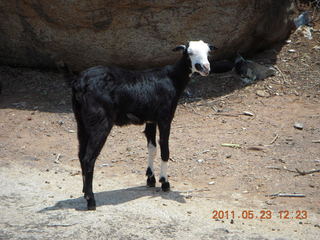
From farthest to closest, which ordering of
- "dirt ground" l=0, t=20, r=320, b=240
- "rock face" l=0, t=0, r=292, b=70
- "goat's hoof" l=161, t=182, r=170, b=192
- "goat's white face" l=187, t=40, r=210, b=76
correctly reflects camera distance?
"rock face" l=0, t=0, r=292, b=70, "goat's hoof" l=161, t=182, r=170, b=192, "goat's white face" l=187, t=40, r=210, b=76, "dirt ground" l=0, t=20, r=320, b=240

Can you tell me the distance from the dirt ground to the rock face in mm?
737

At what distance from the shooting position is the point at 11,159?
8242mm

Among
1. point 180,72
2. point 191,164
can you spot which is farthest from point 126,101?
point 191,164

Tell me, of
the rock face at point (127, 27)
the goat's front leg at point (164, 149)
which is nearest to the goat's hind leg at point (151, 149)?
the goat's front leg at point (164, 149)

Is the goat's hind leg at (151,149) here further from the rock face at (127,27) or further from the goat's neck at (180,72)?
the rock face at (127,27)

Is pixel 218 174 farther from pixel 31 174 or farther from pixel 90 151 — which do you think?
pixel 31 174

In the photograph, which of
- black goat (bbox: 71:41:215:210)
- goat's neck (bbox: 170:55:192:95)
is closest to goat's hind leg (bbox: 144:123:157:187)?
black goat (bbox: 71:41:215:210)

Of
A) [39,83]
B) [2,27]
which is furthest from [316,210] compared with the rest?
[2,27]

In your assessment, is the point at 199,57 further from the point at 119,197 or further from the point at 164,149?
the point at 119,197

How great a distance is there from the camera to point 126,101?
22.0 ft

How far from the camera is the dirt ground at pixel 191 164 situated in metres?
5.92

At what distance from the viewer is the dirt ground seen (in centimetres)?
592

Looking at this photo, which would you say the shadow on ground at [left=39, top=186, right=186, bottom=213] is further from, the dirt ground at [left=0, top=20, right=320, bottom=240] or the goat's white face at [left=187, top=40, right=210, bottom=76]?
the goat's white face at [left=187, top=40, right=210, bottom=76]

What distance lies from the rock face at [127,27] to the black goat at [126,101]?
2.89m
